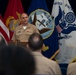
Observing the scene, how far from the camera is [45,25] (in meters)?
5.29

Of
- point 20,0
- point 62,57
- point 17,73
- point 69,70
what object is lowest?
point 62,57

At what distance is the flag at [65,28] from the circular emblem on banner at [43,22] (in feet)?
0.51

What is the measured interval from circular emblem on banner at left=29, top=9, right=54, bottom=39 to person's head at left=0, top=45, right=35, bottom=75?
4387 mm

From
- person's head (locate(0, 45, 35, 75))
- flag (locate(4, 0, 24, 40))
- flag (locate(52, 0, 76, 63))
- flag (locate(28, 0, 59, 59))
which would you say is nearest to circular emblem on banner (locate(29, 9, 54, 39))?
flag (locate(28, 0, 59, 59))

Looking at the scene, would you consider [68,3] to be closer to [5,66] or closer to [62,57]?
[62,57]

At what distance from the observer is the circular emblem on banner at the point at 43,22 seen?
17.2 ft

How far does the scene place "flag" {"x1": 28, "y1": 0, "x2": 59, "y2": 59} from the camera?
5.17 metres

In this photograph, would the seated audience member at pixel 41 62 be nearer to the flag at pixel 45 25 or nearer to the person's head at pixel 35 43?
the person's head at pixel 35 43

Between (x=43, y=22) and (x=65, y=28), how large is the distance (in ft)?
1.50

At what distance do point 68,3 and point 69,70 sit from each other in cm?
298

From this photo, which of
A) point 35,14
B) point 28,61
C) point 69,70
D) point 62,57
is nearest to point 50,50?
point 62,57

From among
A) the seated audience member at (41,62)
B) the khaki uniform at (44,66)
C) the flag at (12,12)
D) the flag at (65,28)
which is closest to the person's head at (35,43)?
the seated audience member at (41,62)

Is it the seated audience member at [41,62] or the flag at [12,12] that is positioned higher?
the flag at [12,12]

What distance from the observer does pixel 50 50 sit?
5.19m
